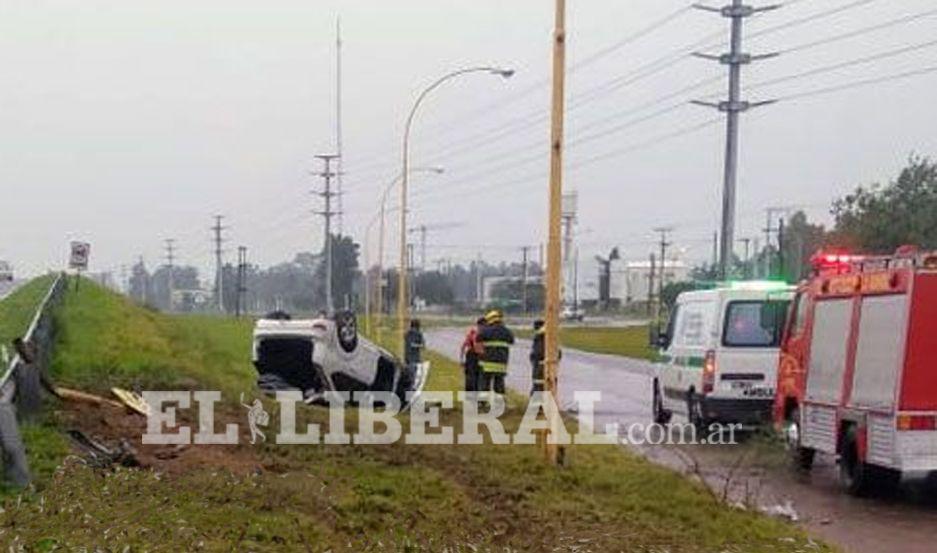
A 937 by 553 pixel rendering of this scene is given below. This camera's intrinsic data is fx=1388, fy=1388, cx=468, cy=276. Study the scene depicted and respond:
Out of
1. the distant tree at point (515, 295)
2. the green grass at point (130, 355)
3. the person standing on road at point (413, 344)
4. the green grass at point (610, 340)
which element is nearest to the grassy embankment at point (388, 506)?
the green grass at point (130, 355)

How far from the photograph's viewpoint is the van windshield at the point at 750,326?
17984mm

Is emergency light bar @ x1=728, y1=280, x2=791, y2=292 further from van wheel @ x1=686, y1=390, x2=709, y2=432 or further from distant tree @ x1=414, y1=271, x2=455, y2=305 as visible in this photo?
distant tree @ x1=414, y1=271, x2=455, y2=305

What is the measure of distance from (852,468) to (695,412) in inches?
208

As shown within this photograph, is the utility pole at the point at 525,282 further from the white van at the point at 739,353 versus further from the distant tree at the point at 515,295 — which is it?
the white van at the point at 739,353

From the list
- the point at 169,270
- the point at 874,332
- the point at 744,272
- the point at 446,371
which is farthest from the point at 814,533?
the point at 169,270

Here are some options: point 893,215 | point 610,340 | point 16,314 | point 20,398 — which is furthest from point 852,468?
point 610,340

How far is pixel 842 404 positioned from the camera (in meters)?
13.8

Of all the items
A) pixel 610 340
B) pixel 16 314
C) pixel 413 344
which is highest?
pixel 16 314

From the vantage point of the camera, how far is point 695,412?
18875 mm

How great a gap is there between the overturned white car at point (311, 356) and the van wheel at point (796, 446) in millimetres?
6418

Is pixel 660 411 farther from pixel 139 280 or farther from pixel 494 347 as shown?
pixel 139 280

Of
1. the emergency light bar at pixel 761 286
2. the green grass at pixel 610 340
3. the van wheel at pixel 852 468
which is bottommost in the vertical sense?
the green grass at pixel 610 340

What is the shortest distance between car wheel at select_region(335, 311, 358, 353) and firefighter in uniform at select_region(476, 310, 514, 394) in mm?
1970

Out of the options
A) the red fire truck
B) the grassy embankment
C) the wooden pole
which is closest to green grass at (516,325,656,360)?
the red fire truck
